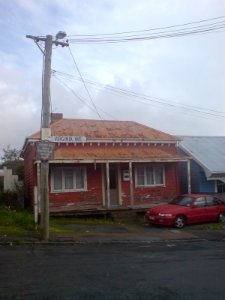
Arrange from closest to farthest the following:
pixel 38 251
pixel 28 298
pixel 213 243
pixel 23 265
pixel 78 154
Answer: pixel 28 298
pixel 23 265
pixel 38 251
pixel 213 243
pixel 78 154

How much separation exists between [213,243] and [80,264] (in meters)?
7.35

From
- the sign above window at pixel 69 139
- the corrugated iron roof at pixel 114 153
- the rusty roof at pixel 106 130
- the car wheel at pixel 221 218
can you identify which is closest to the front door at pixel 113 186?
the corrugated iron roof at pixel 114 153

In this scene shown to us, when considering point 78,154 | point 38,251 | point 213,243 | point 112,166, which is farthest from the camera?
point 112,166

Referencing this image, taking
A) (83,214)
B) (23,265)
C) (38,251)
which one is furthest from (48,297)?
(83,214)

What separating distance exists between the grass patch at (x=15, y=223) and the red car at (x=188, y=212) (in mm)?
5777

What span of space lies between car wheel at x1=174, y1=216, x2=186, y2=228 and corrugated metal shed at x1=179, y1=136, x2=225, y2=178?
5.80 m

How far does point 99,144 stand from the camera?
82.9 ft

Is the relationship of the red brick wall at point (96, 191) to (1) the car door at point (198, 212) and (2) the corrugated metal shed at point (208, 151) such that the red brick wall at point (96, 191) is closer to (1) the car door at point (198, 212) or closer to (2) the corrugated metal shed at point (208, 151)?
(2) the corrugated metal shed at point (208, 151)

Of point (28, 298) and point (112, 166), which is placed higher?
point (112, 166)

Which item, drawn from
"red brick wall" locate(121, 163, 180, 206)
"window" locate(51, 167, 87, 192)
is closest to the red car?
"red brick wall" locate(121, 163, 180, 206)

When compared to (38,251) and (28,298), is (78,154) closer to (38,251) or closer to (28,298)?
(38,251)

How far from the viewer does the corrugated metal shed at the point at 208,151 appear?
26.1m

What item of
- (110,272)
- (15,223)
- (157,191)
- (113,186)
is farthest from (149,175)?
(110,272)

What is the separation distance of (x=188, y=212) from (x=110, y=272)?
1162 centimetres
